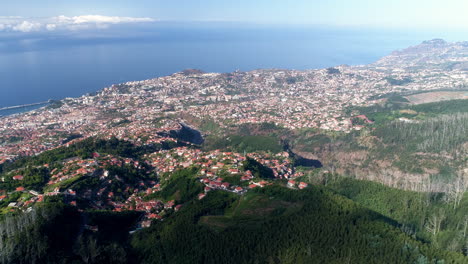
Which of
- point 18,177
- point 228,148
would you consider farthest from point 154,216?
point 228,148

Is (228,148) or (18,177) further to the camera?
(228,148)

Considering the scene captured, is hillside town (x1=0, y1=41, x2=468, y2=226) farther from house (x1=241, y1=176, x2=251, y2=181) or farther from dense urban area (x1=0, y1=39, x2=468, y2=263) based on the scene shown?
dense urban area (x1=0, y1=39, x2=468, y2=263)

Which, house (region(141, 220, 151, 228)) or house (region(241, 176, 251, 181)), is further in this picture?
house (region(241, 176, 251, 181))

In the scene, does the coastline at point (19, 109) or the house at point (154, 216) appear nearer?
the house at point (154, 216)

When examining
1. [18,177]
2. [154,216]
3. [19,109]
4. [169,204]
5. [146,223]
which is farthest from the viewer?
[19,109]

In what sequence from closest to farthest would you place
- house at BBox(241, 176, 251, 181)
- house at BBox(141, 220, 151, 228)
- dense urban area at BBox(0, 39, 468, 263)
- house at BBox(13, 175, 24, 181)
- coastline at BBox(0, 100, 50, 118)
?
house at BBox(141, 220, 151, 228) → dense urban area at BBox(0, 39, 468, 263) → house at BBox(13, 175, 24, 181) → house at BBox(241, 176, 251, 181) → coastline at BBox(0, 100, 50, 118)

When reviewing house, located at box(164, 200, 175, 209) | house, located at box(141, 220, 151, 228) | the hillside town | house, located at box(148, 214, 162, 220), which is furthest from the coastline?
house, located at box(141, 220, 151, 228)

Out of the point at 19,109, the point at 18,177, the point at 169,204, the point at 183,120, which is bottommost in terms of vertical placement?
the point at 183,120

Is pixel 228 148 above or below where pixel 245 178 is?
below

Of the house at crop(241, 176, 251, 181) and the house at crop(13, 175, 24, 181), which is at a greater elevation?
the house at crop(13, 175, 24, 181)

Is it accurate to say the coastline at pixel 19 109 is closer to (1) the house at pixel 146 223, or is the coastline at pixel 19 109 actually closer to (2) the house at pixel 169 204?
(2) the house at pixel 169 204

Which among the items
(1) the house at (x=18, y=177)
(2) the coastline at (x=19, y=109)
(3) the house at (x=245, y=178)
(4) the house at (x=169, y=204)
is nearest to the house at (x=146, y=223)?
(4) the house at (x=169, y=204)

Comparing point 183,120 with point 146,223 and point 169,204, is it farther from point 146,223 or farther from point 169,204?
point 146,223
